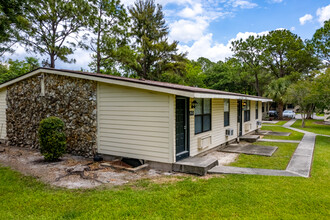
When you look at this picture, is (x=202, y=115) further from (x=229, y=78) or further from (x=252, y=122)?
(x=229, y=78)

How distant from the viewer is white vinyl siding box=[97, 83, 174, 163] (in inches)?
232

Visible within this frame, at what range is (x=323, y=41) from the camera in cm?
1922

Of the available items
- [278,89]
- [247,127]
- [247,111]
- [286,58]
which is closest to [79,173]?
[247,127]

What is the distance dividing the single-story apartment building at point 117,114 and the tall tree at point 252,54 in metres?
21.9

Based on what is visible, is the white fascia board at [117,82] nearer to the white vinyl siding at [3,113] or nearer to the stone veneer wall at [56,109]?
the stone veneer wall at [56,109]

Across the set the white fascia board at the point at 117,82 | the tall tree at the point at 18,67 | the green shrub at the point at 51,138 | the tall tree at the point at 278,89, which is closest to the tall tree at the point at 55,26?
the tall tree at the point at 18,67

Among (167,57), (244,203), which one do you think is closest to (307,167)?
(244,203)

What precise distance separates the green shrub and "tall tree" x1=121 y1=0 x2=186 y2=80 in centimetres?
1928

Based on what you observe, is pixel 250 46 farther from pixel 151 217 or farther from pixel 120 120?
pixel 151 217

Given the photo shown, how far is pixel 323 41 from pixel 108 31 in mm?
19369

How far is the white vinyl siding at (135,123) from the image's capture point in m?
5.89

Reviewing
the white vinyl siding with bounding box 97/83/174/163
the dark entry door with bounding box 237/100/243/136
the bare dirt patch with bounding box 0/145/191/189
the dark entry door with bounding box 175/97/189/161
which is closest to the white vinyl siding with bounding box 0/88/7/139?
the bare dirt patch with bounding box 0/145/191/189

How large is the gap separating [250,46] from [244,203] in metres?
29.0

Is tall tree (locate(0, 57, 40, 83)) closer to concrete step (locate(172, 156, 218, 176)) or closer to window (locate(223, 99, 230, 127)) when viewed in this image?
window (locate(223, 99, 230, 127))
